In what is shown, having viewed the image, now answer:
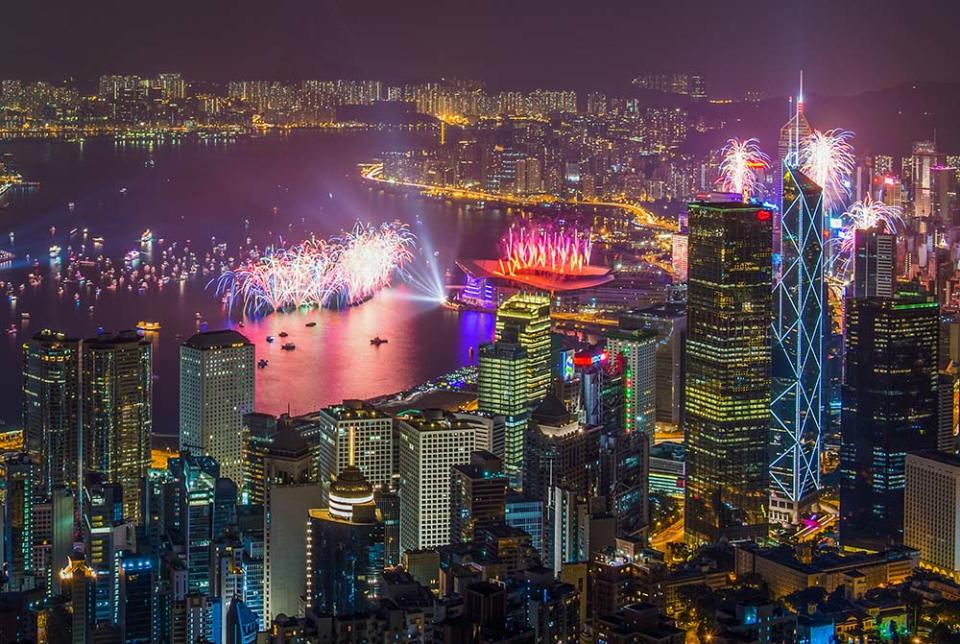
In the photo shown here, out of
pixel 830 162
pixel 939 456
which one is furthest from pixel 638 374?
pixel 830 162

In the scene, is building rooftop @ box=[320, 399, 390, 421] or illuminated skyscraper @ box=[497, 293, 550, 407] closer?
building rooftop @ box=[320, 399, 390, 421]

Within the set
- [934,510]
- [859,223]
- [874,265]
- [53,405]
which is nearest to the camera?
[934,510]

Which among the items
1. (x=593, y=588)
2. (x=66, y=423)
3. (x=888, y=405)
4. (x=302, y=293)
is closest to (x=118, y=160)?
(x=302, y=293)

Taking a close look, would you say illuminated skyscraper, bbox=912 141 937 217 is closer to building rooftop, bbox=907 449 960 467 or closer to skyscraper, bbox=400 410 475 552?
building rooftop, bbox=907 449 960 467

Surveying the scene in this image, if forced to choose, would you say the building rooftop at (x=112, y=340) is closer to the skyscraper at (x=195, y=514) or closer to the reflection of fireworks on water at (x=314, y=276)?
the skyscraper at (x=195, y=514)

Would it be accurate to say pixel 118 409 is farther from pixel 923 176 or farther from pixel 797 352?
pixel 923 176

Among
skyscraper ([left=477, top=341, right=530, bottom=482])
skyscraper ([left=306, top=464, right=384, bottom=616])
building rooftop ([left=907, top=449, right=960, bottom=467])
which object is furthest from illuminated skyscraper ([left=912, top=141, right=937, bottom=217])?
skyscraper ([left=306, top=464, right=384, bottom=616])
